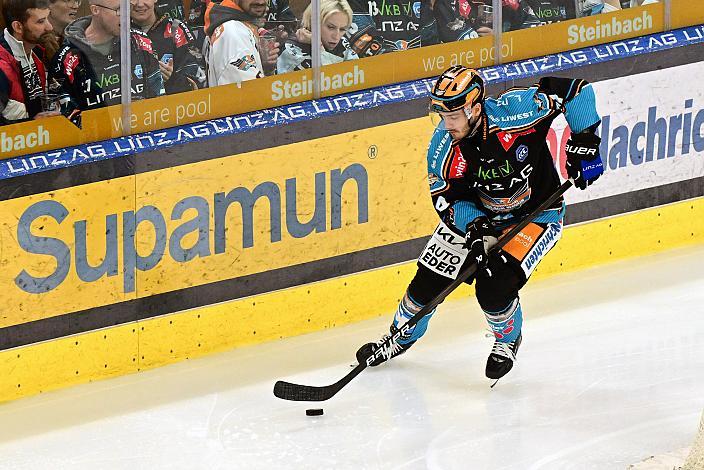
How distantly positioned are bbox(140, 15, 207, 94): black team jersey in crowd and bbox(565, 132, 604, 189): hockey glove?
1.48 metres

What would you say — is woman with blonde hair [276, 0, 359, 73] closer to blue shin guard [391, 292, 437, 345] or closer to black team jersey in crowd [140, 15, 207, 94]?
black team jersey in crowd [140, 15, 207, 94]

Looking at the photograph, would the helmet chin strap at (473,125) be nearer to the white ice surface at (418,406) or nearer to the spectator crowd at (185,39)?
the white ice surface at (418,406)

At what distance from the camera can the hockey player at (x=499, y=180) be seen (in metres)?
5.54

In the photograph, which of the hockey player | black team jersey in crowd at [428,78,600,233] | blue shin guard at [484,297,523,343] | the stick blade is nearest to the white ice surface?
the stick blade

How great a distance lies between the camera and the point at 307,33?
6.37 metres

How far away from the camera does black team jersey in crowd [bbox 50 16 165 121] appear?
5695 mm

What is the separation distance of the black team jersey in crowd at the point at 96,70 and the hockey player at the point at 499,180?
1.16 meters

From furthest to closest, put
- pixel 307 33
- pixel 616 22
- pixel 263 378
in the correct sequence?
pixel 616 22 → pixel 307 33 → pixel 263 378

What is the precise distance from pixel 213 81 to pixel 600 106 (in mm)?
1913

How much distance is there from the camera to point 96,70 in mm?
5820

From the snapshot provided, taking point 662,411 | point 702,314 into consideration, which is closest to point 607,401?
point 662,411

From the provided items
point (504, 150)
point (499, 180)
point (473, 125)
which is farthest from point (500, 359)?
point (473, 125)

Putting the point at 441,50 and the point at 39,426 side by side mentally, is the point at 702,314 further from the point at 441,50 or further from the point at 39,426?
the point at 39,426

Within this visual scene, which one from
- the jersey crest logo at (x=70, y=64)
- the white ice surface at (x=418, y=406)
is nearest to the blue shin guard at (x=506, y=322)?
the white ice surface at (x=418, y=406)
